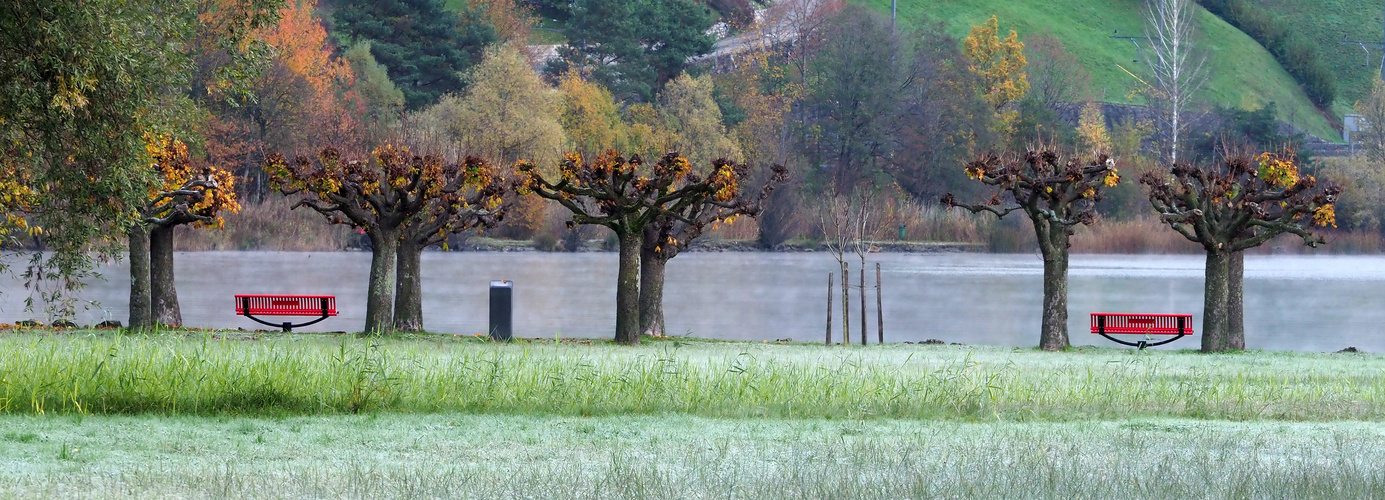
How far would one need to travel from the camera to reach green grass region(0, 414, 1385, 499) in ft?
33.0

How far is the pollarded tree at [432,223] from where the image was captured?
29.0 meters

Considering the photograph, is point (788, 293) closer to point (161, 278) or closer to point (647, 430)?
point (161, 278)

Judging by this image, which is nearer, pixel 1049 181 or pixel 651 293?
pixel 1049 181

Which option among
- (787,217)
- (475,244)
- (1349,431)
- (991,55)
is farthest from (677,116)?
(1349,431)

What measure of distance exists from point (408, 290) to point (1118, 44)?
123m

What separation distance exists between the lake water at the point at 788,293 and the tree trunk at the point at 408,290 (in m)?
3.79

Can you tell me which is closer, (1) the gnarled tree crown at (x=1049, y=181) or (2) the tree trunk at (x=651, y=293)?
(1) the gnarled tree crown at (x=1049, y=181)

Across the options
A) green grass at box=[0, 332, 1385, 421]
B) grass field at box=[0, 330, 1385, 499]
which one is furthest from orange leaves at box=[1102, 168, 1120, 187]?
green grass at box=[0, 332, 1385, 421]

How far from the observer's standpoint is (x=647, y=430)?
13273mm

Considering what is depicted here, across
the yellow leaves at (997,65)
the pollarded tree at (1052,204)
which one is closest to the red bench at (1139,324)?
the pollarded tree at (1052,204)

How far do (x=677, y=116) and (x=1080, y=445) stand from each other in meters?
80.6

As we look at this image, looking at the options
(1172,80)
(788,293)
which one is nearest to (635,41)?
(1172,80)

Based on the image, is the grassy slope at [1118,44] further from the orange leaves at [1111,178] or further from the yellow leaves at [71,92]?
the yellow leaves at [71,92]

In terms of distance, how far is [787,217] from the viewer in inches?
3450
